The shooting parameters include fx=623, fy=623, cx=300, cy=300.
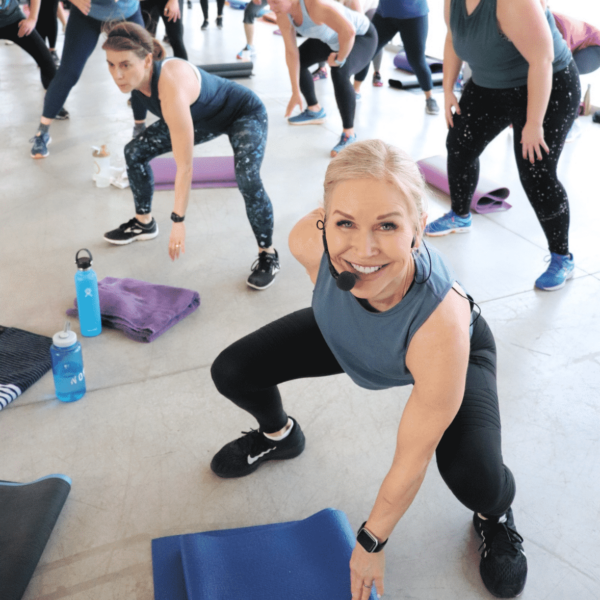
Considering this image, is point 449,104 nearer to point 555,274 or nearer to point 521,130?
point 521,130

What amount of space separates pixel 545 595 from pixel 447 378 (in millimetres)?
755

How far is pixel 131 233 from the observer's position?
127 inches

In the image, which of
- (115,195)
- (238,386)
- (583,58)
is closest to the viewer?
(238,386)

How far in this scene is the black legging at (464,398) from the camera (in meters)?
1.44

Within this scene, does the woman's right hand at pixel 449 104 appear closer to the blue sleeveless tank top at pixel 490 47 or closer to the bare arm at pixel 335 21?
the blue sleeveless tank top at pixel 490 47

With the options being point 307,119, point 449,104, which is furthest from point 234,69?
point 449,104

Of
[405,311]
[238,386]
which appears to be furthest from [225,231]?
[405,311]

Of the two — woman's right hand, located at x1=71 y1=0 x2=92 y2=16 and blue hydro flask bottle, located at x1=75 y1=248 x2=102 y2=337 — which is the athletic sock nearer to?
blue hydro flask bottle, located at x1=75 y1=248 x2=102 y2=337

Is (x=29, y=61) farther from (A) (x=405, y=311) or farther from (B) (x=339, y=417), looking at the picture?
(A) (x=405, y=311)

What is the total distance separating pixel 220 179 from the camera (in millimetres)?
3873

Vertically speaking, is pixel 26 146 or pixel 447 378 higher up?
pixel 447 378

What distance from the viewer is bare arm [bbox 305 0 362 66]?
3.50 m

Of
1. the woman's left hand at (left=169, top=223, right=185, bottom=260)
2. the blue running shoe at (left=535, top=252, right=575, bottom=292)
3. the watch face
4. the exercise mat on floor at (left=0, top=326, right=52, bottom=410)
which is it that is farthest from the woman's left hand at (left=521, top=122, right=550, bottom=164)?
the exercise mat on floor at (left=0, top=326, right=52, bottom=410)

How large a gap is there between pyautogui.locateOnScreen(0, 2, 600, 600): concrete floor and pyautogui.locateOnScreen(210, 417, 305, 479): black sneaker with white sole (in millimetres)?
38
